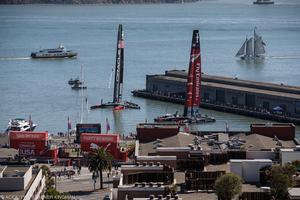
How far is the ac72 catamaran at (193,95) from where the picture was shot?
29.1 meters

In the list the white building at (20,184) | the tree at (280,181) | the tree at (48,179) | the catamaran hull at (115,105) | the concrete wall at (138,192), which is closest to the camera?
the tree at (280,181)

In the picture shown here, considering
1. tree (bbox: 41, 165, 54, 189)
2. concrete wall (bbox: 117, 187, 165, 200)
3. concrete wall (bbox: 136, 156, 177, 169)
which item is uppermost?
concrete wall (bbox: 117, 187, 165, 200)

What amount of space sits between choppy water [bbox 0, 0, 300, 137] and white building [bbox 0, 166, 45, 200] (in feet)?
39.3

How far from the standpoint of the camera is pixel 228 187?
44.9 ft

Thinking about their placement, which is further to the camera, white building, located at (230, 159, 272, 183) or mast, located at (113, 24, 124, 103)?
mast, located at (113, 24, 124, 103)

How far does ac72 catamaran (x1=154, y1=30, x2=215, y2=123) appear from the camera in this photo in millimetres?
29094

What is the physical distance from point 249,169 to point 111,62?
1421 inches

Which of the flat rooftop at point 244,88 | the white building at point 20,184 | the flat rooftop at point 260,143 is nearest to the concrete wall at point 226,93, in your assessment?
the flat rooftop at point 244,88

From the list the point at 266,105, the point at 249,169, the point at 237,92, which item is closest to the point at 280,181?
the point at 249,169

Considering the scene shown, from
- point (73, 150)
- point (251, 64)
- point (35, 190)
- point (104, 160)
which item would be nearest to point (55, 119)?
point (73, 150)

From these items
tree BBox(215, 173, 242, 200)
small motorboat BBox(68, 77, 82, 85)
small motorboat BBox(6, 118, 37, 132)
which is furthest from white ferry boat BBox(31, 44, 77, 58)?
tree BBox(215, 173, 242, 200)

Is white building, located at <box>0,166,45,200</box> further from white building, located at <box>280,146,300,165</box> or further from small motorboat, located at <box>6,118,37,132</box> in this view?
small motorboat, located at <box>6,118,37,132</box>

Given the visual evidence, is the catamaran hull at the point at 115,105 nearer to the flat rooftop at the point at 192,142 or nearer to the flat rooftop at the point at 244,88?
the flat rooftop at the point at 244,88

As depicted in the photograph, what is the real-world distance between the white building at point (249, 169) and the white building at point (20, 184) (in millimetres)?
2936
